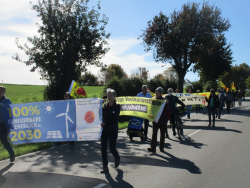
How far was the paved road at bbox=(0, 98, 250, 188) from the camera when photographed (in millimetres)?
5230

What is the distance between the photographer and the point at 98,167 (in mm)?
6281

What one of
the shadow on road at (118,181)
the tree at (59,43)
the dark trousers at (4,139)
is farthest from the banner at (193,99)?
the dark trousers at (4,139)

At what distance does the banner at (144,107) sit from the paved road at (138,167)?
1105 millimetres

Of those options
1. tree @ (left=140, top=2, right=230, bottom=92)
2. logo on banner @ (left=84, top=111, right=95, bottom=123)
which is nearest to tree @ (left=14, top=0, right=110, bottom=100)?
logo on banner @ (left=84, top=111, right=95, bottom=123)

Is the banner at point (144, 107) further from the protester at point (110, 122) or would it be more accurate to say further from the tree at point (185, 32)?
the tree at point (185, 32)

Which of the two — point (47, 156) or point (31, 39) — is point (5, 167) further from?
point (31, 39)

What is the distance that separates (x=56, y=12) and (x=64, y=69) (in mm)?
3281

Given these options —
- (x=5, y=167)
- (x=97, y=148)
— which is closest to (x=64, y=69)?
(x=97, y=148)

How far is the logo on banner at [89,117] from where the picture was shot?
734cm

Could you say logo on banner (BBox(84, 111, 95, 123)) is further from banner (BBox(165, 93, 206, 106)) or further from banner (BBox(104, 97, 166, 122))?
banner (BBox(165, 93, 206, 106))

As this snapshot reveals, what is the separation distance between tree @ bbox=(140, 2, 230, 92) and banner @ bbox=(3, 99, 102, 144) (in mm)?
23403

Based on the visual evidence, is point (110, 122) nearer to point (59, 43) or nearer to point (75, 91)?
point (75, 91)

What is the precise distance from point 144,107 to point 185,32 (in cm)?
2205

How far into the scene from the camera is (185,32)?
1144 inches
